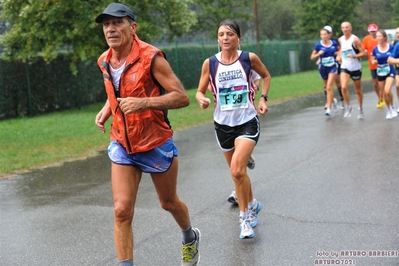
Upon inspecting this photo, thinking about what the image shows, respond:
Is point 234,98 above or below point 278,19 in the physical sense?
above

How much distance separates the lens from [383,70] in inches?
627

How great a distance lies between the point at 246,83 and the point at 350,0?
4571 centimetres

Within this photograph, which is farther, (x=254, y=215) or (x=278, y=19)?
(x=278, y=19)

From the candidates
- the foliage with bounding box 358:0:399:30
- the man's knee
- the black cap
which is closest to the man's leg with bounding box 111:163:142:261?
the man's knee

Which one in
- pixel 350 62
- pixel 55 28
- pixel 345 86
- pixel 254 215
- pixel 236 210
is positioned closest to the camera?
pixel 254 215

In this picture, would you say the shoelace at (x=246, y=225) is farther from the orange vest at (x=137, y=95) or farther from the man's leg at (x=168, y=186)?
the orange vest at (x=137, y=95)

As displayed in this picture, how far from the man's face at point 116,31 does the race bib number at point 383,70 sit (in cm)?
1133

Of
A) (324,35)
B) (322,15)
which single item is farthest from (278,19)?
(324,35)

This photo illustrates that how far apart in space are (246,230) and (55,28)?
1610 centimetres

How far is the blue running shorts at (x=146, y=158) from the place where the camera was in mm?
5551

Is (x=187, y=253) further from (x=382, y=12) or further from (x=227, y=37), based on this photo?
(x=382, y=12)

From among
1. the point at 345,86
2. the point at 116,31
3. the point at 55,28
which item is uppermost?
the point at 116,31

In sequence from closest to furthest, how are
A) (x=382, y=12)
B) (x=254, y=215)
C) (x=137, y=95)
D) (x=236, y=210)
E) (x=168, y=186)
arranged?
(x=137, y=95)
(x=168, y=186)
(x=254, y=215)
(x=236, y=210)
(x=382, y=12)

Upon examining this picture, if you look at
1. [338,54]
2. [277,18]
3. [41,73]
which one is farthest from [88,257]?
[277,18]
